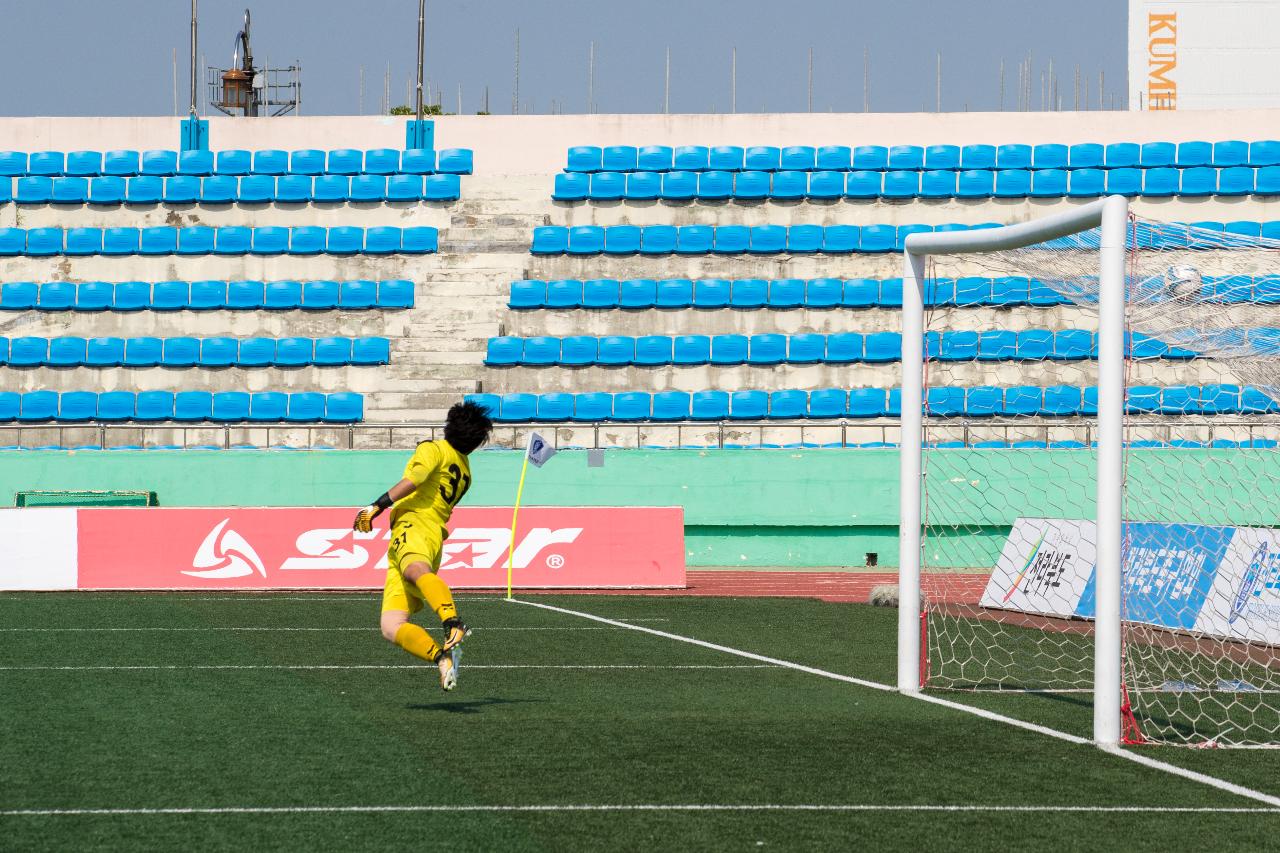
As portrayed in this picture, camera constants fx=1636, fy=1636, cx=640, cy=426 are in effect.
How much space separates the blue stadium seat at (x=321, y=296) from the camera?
29734 millimetres

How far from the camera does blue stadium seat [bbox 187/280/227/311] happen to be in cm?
2984

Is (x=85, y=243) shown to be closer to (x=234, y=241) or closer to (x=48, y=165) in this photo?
(x=48, y=165)

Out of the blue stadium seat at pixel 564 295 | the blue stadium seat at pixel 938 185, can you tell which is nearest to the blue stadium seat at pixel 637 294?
the blue stadium seat at pixel 564 295

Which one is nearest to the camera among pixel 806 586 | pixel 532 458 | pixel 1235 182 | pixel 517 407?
pixel 532 458

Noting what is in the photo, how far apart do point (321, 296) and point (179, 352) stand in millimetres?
2700

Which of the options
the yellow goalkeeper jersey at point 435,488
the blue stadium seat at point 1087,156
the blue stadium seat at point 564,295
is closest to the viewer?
the yellow goalkeeper jersey at point 435,488

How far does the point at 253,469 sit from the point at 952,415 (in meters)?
11.6

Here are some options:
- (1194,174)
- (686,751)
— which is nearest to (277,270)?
(1194,174)

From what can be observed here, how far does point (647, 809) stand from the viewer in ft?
20.7

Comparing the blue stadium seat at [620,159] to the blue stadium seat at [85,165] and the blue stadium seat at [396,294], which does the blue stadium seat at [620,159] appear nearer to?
the blue stadium seat at [396,294]

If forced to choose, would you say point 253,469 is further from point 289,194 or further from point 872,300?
point 872,300

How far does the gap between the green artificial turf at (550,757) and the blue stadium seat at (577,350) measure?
52.8 feet

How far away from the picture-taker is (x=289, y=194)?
31.0 metres

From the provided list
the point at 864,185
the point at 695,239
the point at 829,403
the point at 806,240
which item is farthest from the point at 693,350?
the point at 864,185
